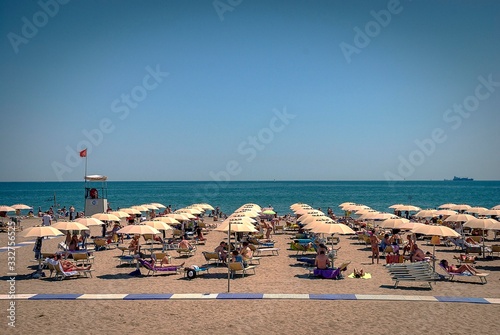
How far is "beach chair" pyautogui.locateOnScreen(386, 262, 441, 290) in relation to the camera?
12793mm

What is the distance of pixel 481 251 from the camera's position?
19.1 meters

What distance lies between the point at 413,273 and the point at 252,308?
525 cm

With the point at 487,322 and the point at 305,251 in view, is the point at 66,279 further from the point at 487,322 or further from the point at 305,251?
the point at 487,322

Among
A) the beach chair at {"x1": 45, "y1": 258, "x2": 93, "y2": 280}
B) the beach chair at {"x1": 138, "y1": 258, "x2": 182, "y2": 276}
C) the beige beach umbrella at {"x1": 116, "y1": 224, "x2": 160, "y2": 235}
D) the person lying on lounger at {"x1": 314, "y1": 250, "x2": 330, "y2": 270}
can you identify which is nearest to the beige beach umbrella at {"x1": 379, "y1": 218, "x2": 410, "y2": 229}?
the person lying on lounger at {"x1": 314, "y1": 250, "x2": 330, "y2": 270}

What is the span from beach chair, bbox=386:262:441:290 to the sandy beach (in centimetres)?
28

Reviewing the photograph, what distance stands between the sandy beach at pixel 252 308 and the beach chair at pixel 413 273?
0.92 ft

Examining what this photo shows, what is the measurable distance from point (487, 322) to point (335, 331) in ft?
11.0

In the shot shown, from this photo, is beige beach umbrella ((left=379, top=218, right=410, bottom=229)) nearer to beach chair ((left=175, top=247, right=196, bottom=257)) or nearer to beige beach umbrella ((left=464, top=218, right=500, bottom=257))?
beige beach umbrella ((left=464, top=218, right=500, bottom=257))

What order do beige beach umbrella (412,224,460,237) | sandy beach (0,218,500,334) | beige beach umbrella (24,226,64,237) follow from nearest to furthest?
sandy beach (0,218,500,334)
beige beach umbrella (24,226,64,237)
beige beach umbrella (412,224,460,237)

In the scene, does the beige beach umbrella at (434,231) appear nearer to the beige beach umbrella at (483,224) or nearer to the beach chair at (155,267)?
the beige beach umbrella at (483,224)

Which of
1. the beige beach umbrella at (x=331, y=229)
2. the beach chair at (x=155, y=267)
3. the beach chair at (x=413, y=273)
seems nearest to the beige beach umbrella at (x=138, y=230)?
the beach chair at (x=155, y=267)

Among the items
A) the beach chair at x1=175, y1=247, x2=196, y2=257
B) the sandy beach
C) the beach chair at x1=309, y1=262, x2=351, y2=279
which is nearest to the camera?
the sandy beach

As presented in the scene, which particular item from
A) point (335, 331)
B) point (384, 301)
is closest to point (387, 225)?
point (384, 301)

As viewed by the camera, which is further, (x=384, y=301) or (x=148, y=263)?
(x=148, y=263)
